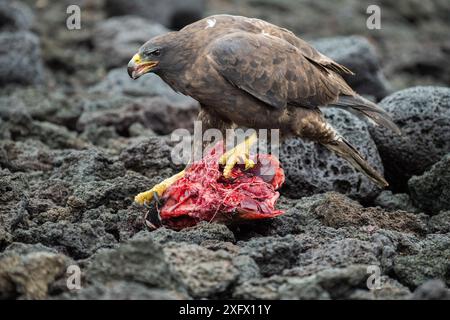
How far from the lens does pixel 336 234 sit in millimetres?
6652

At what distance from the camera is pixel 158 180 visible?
7.65 metres

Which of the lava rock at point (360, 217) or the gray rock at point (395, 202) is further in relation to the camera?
the gray rock at point (395, 202)

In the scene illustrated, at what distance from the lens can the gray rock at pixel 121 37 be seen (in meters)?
14.5

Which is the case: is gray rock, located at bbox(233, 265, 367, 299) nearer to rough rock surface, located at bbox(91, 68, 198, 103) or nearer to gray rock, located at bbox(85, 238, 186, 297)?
gray rock, located at bbox(85, 238, 186, 297)

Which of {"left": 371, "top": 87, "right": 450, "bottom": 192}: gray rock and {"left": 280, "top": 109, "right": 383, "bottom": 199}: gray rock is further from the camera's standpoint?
{"left": 371, "top": 87, "right": 450, "bottom": 192}: gray rock

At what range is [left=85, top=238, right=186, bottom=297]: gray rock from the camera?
490 centimetres

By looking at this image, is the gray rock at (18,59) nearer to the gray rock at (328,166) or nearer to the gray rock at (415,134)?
the gray rock at (328,166)

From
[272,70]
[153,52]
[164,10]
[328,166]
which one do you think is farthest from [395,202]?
[164,10]

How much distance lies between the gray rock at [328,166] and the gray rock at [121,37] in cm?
663

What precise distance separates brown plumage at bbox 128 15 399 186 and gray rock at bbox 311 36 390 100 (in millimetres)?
4157

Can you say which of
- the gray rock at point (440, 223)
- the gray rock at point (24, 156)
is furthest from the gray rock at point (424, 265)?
the gray rock at point (24, 156)

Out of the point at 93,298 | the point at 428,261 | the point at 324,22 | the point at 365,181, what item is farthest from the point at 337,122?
the point at 324,22

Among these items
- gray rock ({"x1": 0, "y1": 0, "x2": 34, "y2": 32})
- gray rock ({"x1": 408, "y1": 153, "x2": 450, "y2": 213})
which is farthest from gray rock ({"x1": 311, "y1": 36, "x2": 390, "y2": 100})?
gray rock ({"x1": 0, "y1": 0, "x2": 34, "y2": 32})

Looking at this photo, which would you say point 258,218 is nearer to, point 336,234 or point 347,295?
point 336,234
